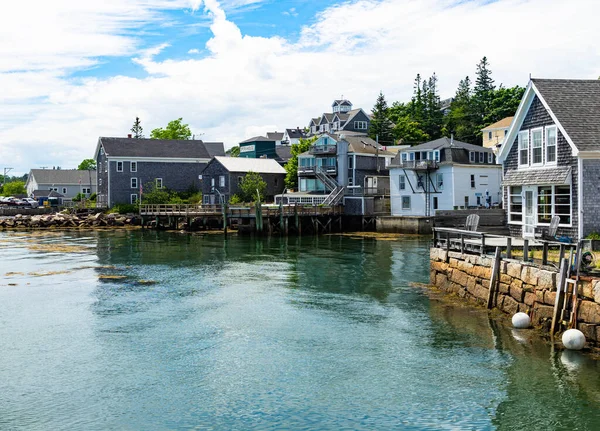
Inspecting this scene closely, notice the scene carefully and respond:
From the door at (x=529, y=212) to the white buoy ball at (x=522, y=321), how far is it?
1172 cm

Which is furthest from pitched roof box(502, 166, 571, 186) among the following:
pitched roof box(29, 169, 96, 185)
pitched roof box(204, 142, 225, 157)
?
pitched roof box(29, 169, 96, 185)

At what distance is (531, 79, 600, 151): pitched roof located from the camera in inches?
1044

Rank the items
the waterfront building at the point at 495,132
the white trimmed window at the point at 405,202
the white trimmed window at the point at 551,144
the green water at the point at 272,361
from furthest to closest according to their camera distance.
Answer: the waterfront building at the point at 495,132 < the white trimmed window at the point at 405,202 < the white trimmed window at the point at 551,144 < the green water at the point at 272,361

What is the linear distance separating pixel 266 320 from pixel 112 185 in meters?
67.7

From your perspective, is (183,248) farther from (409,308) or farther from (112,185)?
(112,185)

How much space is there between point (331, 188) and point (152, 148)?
28682 mm

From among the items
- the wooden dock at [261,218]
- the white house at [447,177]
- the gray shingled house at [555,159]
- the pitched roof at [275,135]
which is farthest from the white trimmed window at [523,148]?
the pitched roof at [275,135]

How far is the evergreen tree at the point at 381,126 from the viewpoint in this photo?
104806 millimetres

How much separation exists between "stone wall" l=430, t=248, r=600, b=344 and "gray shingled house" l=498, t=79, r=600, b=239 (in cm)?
607

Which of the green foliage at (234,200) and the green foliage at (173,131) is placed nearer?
the green foliage at (234,200)

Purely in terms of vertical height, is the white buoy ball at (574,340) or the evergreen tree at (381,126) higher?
the evergreen tree at (381,126)

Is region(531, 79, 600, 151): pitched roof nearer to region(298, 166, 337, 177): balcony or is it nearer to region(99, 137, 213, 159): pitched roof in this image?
region(298, 166, 337, 177): balcony

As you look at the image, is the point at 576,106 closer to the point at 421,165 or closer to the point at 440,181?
the point at 421,165

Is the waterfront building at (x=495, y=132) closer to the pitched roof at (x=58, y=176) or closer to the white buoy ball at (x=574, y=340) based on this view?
the white buoy ball at (x=574, y=340)
